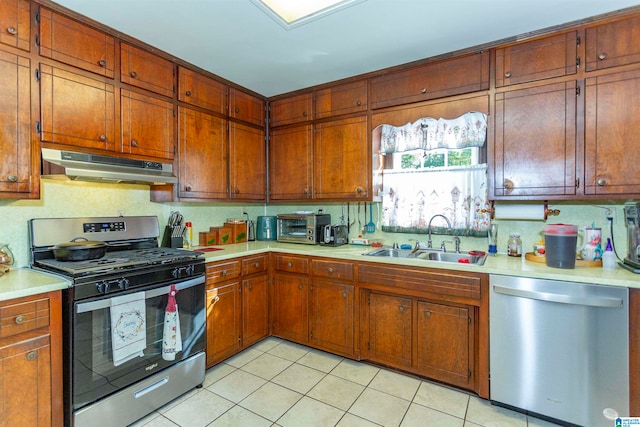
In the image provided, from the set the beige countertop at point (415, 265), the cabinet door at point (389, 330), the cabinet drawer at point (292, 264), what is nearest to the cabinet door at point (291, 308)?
the cabinet drawer at point (292, 264)

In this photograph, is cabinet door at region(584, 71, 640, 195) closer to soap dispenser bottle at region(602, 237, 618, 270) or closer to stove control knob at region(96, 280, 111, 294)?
soap dispenser bottle at region(602, 237, 618, 270)

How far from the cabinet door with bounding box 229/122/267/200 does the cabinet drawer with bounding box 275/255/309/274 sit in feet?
2.55

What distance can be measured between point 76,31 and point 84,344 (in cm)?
193

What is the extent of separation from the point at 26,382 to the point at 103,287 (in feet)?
1.71

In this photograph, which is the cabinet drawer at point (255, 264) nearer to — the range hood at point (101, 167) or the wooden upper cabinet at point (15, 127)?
the range hood at point (101, 167)

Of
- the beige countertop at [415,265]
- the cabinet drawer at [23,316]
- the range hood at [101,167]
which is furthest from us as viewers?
the range hood at [101,167]

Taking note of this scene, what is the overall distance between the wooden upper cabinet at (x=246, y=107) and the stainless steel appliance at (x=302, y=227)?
109 cm

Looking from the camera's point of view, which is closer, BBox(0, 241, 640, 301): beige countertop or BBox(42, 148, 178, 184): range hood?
BBox(0, 241, 640, 301): beige countertop

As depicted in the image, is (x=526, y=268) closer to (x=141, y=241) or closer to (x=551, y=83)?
(x=551, y=83)

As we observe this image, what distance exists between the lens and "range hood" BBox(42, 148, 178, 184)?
6.04 feet

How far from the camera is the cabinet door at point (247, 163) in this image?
3.07 m

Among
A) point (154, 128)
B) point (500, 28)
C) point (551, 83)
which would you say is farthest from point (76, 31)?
point (551, 83)

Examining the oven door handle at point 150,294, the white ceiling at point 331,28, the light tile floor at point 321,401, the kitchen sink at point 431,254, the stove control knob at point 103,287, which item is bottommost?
the light tile floor at point 321,401

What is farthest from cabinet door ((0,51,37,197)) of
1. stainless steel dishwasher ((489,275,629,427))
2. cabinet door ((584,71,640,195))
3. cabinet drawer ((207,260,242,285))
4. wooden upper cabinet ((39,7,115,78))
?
cabinet door ((584,71,640,195))
